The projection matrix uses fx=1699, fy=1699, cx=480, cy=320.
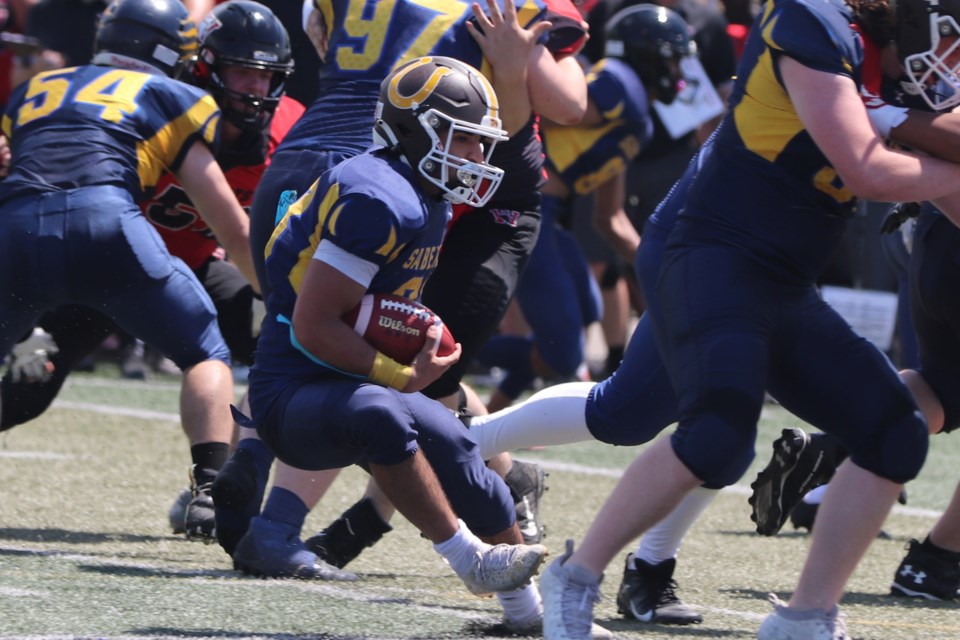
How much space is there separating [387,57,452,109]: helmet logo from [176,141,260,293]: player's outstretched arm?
4.08 ft

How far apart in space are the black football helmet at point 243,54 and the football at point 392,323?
1796mm

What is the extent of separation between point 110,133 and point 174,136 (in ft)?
0.61

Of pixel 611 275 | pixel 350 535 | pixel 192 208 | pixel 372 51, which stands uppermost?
pixel 372 51

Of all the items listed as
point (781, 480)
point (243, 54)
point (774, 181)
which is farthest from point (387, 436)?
point (243, 54)

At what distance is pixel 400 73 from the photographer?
151 inches

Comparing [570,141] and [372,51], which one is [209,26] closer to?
[372,51]

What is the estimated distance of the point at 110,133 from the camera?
496 centimetres

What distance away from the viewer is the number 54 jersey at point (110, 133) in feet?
16.1

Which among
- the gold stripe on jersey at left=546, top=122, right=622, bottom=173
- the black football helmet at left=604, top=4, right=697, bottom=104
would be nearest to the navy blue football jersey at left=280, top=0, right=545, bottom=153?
the gold stripe on jersey at left=546, top=122, right=622, bottom=173

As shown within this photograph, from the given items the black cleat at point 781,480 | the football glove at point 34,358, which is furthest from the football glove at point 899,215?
the football glove at point 34,358

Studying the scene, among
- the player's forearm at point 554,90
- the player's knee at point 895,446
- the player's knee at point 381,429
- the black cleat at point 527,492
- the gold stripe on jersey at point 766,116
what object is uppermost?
the gold stripe on jersey at point 766,116

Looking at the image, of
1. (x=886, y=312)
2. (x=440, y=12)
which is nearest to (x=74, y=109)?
(x=440, y=12)

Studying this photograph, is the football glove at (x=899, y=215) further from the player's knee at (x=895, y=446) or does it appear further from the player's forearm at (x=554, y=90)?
the player's knee at (x=895, y=446)

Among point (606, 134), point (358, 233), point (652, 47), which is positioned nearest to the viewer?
point (358, 233)
